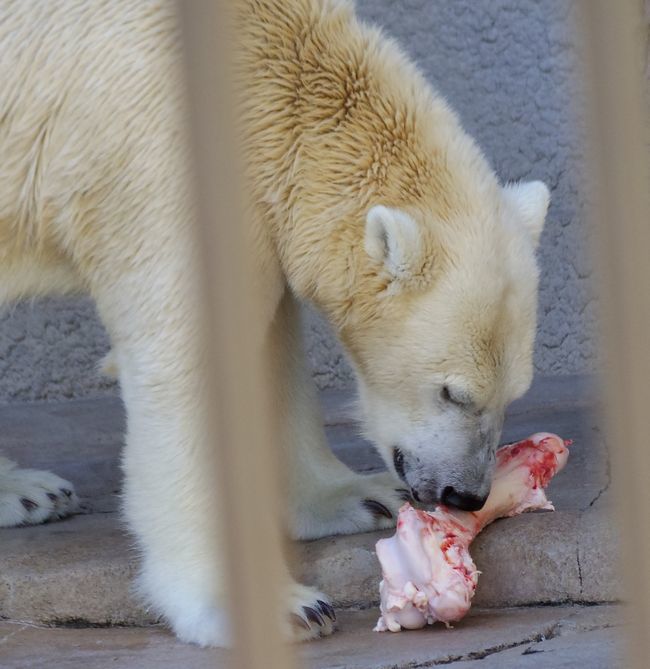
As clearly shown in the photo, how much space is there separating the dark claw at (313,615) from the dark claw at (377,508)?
48 cm

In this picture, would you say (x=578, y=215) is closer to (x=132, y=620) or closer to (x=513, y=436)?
(x=513, y=436)

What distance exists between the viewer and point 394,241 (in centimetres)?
235

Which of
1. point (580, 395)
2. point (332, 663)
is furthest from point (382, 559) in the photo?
point (580, 395)

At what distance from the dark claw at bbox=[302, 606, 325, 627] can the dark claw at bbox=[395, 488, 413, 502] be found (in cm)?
53

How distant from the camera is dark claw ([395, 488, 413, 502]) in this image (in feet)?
9.29

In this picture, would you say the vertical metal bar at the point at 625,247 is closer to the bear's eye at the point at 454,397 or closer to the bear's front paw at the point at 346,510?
the bear's eye at the point at 454,397

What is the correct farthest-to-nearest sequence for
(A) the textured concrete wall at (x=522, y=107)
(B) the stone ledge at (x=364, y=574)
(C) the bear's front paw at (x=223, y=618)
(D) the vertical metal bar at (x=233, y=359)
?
(A) the textured concrete wall at (x=522, y=107), (B) the stone ledge at (x=364, y=574), (C) the bear's front paw at (x=223, y=618), (D) the vertical metal bar at (x=233, y=359)

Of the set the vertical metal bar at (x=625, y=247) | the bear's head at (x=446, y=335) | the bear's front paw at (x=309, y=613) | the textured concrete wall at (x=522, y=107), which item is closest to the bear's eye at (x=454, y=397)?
the bear's head at (x=446, y=335)

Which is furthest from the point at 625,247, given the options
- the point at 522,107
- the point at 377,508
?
the point at 522,107

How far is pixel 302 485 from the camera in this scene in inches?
113

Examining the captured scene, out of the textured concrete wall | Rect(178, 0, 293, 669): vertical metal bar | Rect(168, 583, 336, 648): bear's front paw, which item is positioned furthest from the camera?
the textured concrete wall

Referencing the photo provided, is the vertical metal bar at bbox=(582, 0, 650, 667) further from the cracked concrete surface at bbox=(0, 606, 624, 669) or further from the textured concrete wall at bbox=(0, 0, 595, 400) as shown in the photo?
the textured concrete wall at bbox=(0, 0, 595, 400)

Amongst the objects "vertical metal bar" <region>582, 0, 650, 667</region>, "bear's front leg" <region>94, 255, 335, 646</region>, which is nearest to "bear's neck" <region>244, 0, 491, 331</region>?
"bear's front leg" <region>94, 255, 335, 646</region>

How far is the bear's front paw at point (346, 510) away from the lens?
2.80 m
